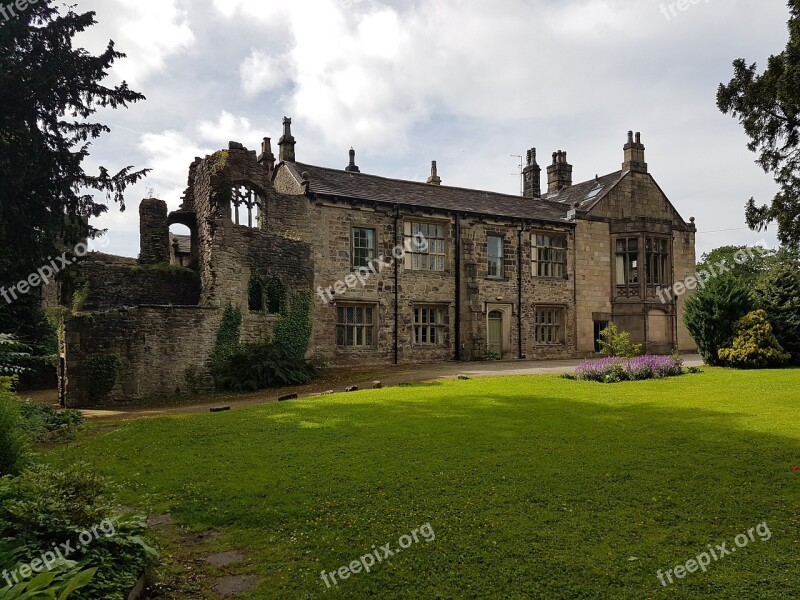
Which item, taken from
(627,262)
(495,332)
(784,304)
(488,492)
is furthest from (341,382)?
(627,262)

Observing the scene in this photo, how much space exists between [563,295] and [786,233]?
1070 cm

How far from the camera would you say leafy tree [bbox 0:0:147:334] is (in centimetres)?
1464

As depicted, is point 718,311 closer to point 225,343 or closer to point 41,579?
point 225,343

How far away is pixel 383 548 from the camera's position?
15.3ft

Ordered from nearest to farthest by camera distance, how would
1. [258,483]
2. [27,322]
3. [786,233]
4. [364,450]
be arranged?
[258,483] → [364,450] → [786,233] → [27,322]

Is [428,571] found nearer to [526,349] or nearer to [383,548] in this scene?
[383,548]

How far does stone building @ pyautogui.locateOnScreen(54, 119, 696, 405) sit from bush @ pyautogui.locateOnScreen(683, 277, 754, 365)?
8.01 m

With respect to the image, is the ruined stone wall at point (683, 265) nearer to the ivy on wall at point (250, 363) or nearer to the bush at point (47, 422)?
the ivy on wall at point (250, 363)

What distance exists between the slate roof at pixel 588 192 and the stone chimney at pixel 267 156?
17008 millimetres

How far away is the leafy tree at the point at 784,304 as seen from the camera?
63.3 ft

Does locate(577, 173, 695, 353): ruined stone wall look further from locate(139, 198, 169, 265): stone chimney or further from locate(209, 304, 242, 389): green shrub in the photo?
locate(139, 198, 169, 265): stone chimney

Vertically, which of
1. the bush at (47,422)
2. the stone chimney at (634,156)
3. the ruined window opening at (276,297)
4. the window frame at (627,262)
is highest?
the stone chimney at (634,156)

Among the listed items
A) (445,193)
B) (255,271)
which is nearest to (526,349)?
(445,193)

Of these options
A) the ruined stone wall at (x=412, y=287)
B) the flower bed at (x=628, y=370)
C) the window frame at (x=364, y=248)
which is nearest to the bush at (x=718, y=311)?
the flower bed at (x=628, y=370)
